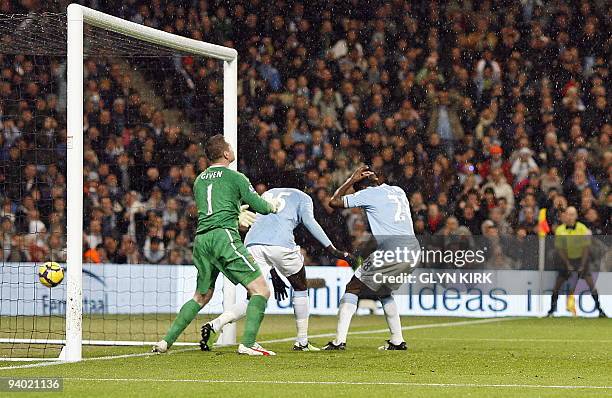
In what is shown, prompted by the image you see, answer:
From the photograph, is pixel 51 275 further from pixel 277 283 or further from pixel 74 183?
pixel 277 283

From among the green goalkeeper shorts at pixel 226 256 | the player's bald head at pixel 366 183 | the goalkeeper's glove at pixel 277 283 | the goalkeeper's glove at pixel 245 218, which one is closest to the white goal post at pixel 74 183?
the green goalkeeper shorts at pixel 226 256

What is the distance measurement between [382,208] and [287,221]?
95cm

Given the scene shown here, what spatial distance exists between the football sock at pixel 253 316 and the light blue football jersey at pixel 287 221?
1.41 meters

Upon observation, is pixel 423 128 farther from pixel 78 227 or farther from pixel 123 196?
pixel 78 227

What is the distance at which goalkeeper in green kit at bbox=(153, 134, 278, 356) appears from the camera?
10.4m

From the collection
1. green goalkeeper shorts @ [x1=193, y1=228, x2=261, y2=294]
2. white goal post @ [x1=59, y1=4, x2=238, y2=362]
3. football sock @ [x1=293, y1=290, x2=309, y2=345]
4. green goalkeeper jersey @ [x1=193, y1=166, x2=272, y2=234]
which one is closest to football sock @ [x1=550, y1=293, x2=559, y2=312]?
football sock @ [x1=293, y1=290, x2=309, y2=345]

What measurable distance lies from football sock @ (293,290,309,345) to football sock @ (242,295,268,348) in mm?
1105

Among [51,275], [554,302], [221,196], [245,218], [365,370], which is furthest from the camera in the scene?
[554,302]

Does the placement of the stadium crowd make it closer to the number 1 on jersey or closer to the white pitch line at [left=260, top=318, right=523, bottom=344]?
the white pitch line at [left=260, top=318, right=523, bottom=344]

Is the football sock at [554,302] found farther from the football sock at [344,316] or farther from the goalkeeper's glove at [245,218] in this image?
the goalkeeper's glove at [245,218]

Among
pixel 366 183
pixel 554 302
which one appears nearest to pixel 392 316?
pixel 366 183

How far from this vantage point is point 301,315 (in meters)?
11.8

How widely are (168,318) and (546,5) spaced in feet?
33.1

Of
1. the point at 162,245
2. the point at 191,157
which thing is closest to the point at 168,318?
the point at 162,245
